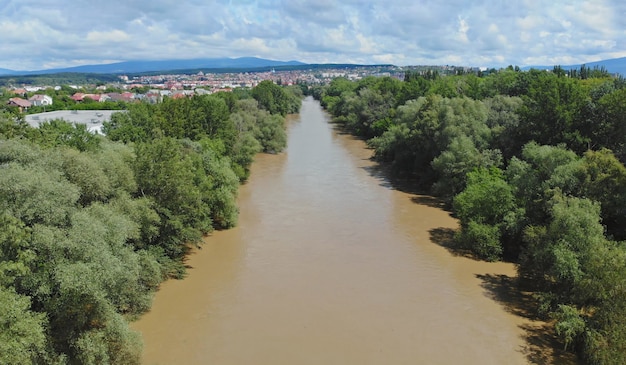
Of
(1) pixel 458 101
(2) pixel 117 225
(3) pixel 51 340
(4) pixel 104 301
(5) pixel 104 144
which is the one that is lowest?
(3) pixel 51 340

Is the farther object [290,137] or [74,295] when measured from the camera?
[290,137]

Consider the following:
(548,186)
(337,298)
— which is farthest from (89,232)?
(548,186)

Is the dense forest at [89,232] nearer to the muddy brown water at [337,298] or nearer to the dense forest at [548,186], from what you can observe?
the muddy brown water at [337,298]

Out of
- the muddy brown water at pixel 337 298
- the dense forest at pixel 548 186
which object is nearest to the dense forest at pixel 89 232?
the muddy brown water at pixel 337 298

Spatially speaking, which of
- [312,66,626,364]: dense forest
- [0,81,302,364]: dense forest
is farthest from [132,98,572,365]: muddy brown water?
[0,81,302,364]: dense forest

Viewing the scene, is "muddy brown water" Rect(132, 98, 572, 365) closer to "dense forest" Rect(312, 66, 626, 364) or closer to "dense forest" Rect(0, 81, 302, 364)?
"dense forest" Rect(312, 66, 626, 364)

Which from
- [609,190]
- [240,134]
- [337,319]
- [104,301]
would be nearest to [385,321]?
[337,319]

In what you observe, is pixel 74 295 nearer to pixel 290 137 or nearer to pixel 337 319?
pixel 337 319
